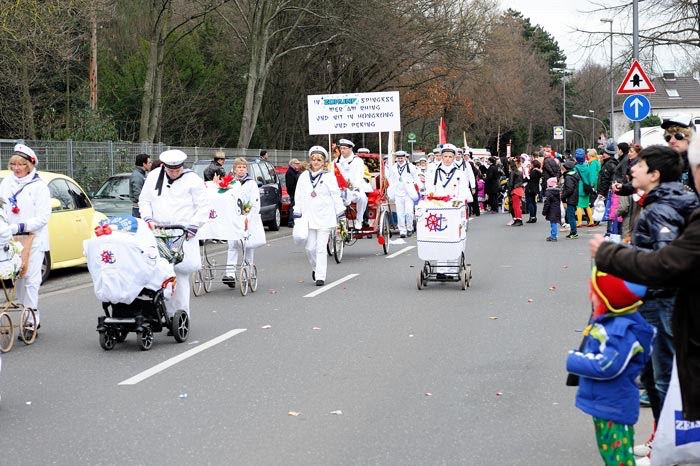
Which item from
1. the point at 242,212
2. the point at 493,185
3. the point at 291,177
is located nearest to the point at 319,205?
the point at 242,212

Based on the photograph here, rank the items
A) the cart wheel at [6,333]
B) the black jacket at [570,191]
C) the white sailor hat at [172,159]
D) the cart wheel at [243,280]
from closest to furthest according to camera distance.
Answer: the cart wheel at [6,333]
the white sailor hat at [172,159]
the cart wheel at [243,280]
the black jacket at [570,191]

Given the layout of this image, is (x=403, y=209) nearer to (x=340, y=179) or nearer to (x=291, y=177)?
(x=291, y=177)

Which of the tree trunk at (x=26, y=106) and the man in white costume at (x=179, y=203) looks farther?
the tree trunk at (x=26, y=106)

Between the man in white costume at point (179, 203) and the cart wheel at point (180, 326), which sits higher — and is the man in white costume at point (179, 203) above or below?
above

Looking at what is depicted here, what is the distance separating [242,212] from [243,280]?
0.95 m

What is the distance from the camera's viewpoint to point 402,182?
81.9ft

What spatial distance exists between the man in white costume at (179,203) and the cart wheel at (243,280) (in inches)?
124

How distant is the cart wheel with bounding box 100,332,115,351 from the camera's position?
32.9 feet

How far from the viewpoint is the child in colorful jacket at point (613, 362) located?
4.89m

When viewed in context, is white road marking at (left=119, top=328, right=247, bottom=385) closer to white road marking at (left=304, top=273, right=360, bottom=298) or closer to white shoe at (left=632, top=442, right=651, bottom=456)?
white road marking at (left=304, top=273, right=360, bottom=298)

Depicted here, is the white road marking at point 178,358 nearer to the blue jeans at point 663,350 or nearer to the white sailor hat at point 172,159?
the white sailor hat at point 172,159

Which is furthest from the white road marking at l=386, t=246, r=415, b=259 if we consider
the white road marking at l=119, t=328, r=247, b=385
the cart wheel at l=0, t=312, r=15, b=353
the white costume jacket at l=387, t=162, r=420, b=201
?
the cart wheel at l=0, t=312, r=15, b=353

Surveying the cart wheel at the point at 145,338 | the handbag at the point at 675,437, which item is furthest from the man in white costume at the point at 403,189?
the handbag at the point at 675,437

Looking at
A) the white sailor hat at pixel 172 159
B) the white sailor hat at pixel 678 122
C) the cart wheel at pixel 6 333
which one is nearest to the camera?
the white sailor hat at pixel 678 122
